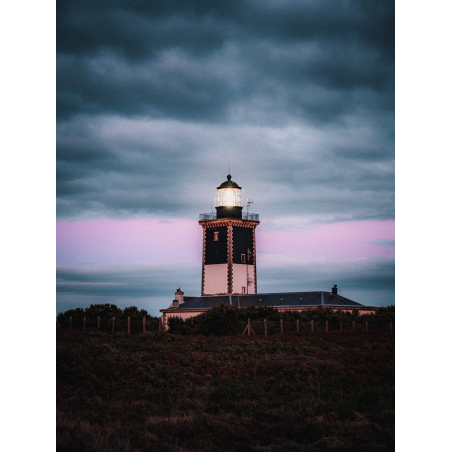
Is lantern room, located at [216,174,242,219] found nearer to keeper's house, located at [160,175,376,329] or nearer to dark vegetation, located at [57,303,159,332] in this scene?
keeper's house, located at [160,175,376,329]

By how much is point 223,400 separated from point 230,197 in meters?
48.5

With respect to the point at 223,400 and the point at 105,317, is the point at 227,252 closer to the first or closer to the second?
the point at 105,317

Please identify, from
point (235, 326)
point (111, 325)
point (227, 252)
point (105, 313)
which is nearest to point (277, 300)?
point (227, 252)

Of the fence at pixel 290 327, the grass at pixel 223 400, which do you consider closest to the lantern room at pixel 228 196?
the fence at pixel 290 327

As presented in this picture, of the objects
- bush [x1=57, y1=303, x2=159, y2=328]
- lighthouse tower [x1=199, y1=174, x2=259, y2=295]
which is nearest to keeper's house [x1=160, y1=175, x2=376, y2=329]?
lighthouse tower [x1=199, y1=174, x2=259, y2=295]

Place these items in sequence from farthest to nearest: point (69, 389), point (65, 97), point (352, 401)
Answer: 1. point (69, 389)
2. point (352, 401)
3. point (65, 97)

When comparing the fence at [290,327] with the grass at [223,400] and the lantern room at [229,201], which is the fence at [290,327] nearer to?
the grass at [223,400]

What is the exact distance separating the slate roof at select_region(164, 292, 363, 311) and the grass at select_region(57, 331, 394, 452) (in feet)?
98.6

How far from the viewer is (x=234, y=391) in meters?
14.2
